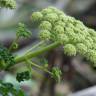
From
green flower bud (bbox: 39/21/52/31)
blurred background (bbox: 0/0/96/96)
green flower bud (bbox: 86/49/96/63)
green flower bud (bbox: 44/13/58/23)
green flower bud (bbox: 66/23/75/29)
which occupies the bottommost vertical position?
green flower bud (bbox: 86/49/96/63)

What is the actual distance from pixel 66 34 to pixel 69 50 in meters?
0.08

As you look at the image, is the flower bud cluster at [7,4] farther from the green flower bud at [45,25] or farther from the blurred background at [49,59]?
the blurred background at [49,59]

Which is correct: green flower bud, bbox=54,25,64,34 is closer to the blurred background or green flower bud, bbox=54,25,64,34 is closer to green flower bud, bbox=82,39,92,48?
green flower bud, bbox=82,39,92,48

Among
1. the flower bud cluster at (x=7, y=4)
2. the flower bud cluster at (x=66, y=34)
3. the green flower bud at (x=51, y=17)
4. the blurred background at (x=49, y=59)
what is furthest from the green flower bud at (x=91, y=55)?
the blurred background at (x=49, y=59)

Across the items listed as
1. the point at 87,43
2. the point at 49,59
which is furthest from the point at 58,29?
the point at 49,59

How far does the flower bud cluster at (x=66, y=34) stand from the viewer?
1.94 meters

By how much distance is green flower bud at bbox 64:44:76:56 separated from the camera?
1.93 metres

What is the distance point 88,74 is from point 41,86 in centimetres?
83

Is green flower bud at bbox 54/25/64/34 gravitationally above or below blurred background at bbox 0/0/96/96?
below

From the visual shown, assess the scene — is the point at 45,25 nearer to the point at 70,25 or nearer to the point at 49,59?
the point at 70,25

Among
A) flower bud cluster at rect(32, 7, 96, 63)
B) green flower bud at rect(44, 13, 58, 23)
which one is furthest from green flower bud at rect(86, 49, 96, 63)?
green flower bud at rect(44, 13, 58, 23)

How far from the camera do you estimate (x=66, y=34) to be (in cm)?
196

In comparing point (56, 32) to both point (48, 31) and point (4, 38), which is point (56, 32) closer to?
point (48, 31)

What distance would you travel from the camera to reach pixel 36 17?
204cm
